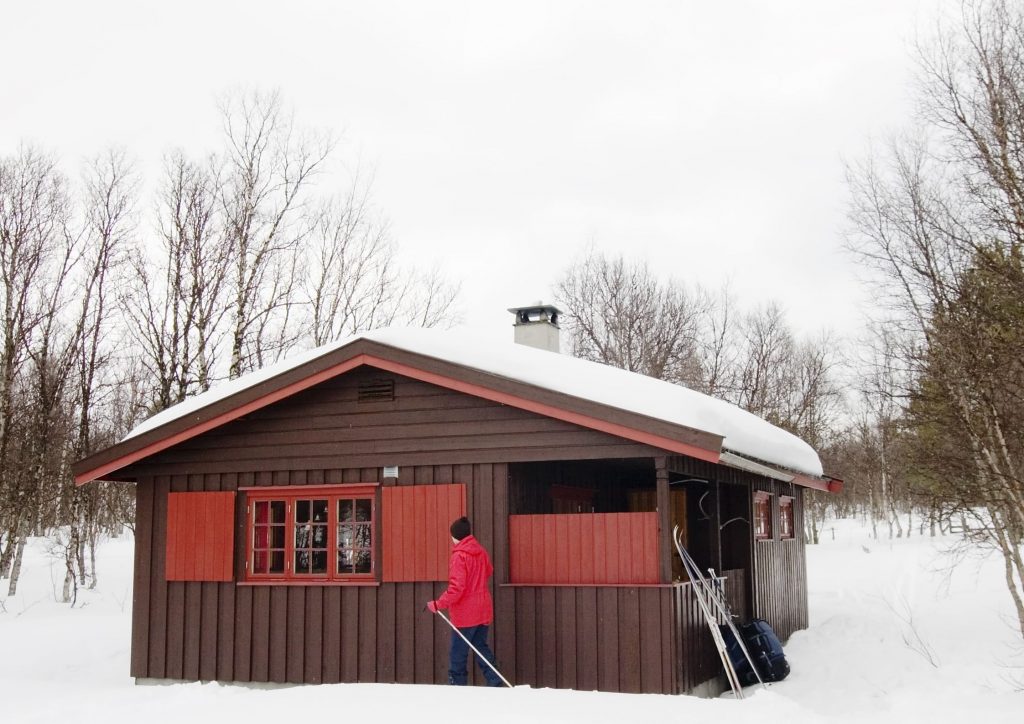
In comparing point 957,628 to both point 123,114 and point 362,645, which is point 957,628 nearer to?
point 362,645

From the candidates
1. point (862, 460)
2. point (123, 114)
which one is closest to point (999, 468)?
point (123, 114)

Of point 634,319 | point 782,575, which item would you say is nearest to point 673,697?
point 782,575

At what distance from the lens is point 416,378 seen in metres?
9.73

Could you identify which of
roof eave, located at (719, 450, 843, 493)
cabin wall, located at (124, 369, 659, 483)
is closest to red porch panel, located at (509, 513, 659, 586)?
cabin wall, located at (124, 369, 659, 483)

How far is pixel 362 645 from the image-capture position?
9.81m

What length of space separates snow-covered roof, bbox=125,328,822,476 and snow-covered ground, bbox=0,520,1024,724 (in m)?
2.47

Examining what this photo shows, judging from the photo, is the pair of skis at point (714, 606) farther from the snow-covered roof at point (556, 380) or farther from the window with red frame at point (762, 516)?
the window with red frame at point (762, 516)

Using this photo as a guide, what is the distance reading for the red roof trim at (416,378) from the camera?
8469 millimetres

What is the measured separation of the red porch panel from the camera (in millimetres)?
8891

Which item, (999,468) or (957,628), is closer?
(999,468)

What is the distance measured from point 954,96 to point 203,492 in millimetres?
9950

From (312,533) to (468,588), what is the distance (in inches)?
92.0

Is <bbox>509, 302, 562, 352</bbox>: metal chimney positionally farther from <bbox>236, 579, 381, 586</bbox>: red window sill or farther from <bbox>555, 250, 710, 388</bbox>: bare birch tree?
<bbox>555, 250, 710, 388</bbox>: bare birch tree

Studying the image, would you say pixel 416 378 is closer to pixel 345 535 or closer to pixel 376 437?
pixel 376 437
